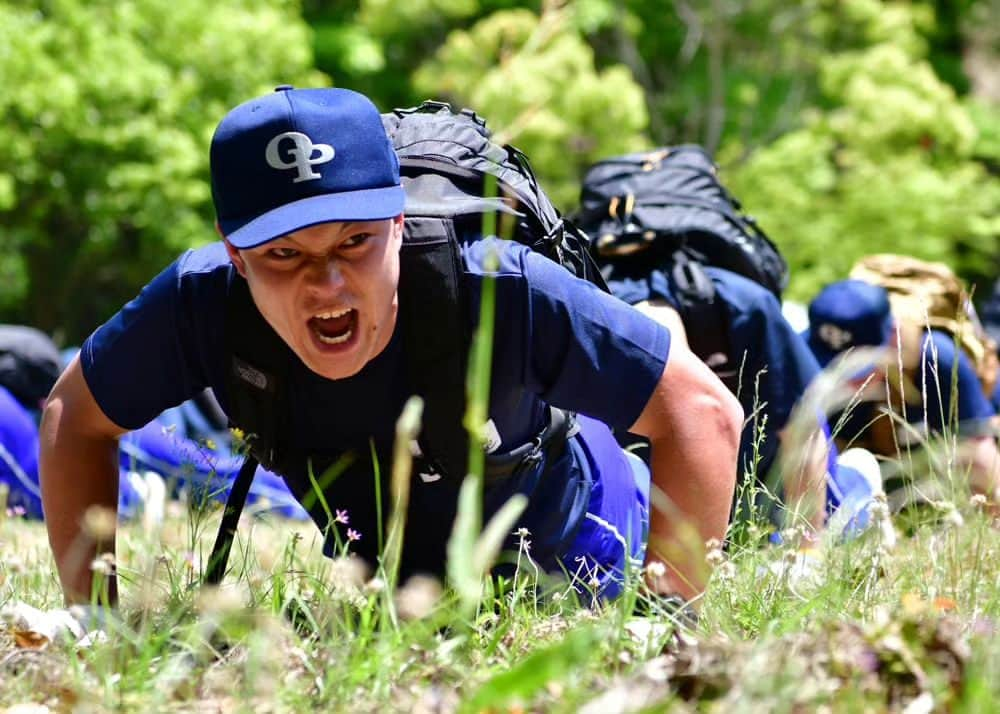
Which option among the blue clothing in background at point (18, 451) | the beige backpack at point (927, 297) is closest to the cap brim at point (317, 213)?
the beige backpack at point (927, 297)

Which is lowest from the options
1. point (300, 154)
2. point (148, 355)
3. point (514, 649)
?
point (514, 649)

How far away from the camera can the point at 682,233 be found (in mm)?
5277

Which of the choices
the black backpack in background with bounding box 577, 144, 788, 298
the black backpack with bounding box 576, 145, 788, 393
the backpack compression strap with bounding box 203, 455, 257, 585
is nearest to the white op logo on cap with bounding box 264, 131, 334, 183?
the backpack compression strap with bounding box 203, 455, 257, 585

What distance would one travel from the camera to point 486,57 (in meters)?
16.1

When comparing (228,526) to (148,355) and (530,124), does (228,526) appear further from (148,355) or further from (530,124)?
(530,124)

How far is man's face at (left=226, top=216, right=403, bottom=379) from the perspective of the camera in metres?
2.97

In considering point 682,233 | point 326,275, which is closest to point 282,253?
point 326,275

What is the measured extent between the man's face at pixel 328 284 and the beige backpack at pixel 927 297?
146 inches

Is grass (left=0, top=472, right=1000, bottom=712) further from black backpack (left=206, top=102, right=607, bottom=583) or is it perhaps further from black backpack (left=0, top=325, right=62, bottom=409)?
black backpack (left=0, top=325, right=62, bottom=409)

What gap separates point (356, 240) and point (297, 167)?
7.7 inches

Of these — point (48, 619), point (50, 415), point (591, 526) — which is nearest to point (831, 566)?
point (591, 526)

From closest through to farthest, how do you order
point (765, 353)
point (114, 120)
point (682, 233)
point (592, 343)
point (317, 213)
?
point (317, 213), point (592, 343), point (765, 353), point (682, 233), point (114, 120)

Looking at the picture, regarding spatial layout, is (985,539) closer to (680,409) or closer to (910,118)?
(680,409)

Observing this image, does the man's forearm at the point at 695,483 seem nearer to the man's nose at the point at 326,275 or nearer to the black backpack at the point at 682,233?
the man's nose at the point at 326,275
